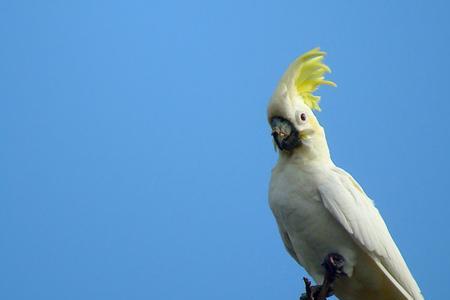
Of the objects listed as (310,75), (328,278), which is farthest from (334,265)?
(310,75)

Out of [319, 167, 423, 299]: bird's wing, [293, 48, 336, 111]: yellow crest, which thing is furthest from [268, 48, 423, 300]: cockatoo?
[293, 48, 336, 111]: yellow crest

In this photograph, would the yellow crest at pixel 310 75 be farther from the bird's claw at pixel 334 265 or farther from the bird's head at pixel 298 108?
the bird's claw at pixel 334 265

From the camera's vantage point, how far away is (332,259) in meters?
2.29

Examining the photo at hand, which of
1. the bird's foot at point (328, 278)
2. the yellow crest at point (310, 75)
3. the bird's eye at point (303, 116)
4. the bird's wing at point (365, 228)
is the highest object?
the yellow crest at point (310, 75)

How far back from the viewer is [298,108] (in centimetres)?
246

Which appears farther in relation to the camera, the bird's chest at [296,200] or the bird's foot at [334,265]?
the bird's chest at [296,200]

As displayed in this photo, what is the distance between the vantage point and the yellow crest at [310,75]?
8.58ft

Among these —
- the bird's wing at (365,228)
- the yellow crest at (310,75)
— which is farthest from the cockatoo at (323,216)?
the yellow crest at (310,75)

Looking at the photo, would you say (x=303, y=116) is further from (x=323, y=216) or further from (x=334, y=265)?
(x=334, y=265)

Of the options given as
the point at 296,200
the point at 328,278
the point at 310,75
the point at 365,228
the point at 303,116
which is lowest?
the point at 328,278

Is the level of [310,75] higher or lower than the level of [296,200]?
higher

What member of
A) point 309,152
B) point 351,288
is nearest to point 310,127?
point 309,152

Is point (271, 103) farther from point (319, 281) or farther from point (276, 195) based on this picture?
point (319, 281)

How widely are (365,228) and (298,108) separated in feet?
1.80
